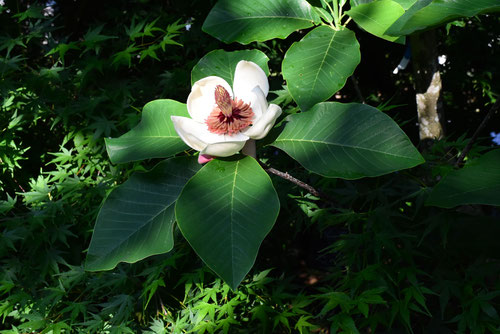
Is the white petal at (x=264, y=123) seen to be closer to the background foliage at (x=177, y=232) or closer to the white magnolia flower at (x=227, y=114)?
the white magnolia flower at (x=227, y=114)

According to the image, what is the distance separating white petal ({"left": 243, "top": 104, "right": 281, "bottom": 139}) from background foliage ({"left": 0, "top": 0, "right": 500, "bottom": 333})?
504 mm

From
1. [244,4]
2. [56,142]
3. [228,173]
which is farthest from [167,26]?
[228,173]

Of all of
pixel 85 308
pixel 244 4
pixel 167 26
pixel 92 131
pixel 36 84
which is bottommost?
pixel 85 308

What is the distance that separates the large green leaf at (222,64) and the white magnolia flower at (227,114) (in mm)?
77

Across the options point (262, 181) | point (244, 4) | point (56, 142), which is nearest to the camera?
point (262, 181)

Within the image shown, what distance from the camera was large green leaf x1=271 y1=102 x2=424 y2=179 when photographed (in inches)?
31.4

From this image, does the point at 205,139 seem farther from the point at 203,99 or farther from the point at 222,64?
the point at 222,64

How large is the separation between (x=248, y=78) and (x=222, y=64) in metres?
0.13

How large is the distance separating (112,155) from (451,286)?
889 mm

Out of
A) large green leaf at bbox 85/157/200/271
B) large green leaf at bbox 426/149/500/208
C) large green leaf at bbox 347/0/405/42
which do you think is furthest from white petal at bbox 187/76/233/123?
large green leaf at bbox 426/149/500/208

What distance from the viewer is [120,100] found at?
6.05 feet

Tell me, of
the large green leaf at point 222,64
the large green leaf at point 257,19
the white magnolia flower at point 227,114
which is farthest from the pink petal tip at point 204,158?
the large green leaf at point 257,19

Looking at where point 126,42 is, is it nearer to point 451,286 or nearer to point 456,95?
point 451,286

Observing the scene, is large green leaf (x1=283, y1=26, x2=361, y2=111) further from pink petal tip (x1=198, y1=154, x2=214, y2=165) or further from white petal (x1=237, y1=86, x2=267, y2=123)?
pink petal tip (x1=198, y1=154, x2=214, y2=165)
